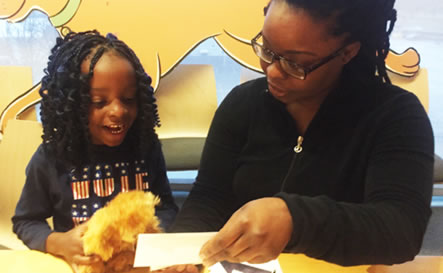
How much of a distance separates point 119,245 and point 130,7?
151cm

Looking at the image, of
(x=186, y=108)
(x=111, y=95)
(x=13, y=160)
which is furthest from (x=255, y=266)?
(x=186, y=108)

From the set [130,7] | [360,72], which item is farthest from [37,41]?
[360,72]

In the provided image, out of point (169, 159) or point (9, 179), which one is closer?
point (9, 179)

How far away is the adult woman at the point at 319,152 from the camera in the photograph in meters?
0.59

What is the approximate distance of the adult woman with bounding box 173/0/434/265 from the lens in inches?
23.3

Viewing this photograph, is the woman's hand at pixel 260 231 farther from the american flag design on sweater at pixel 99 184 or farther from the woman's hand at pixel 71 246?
the american flag design on sweater at pixel 99 184

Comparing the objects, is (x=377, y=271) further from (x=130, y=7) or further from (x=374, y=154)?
(x=130, y=7)

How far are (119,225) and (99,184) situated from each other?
38cm

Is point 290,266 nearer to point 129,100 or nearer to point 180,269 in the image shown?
point 180,269

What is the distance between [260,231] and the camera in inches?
21.4

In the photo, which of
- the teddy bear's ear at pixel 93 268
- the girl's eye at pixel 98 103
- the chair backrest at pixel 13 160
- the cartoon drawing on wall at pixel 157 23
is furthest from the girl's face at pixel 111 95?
the cartoon drawing on wall at pixel 157 23

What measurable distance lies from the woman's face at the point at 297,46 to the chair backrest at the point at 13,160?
1.10m

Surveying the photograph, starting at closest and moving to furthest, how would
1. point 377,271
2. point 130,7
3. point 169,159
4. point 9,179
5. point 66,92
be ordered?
1. point 377,271
2. point 66,92
3. point 9,179
4. point 130,7
5. point 169,159

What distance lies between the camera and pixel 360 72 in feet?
2.86
